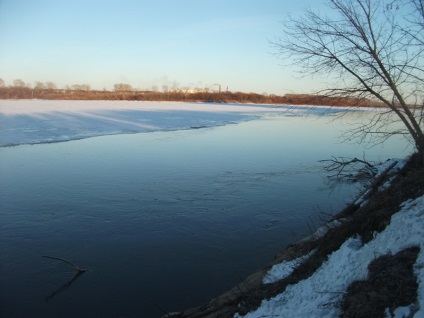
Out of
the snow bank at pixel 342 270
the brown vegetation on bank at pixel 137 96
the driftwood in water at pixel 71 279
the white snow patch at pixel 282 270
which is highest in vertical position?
the brown vegetation on bank at pixel 137 96

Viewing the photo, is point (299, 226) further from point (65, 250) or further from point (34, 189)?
point (34, 189)

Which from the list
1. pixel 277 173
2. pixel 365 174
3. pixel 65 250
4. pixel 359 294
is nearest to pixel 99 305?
pixel 65 250

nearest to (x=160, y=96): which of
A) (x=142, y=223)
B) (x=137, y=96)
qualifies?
(x=137, y=96)

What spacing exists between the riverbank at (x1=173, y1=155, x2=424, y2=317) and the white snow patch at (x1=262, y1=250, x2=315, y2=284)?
0.05ft

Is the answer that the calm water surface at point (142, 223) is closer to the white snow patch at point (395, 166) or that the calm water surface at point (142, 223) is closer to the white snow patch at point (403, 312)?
the white snow patch at point (395, 166)

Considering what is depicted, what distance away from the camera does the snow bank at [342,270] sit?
2.95 meters

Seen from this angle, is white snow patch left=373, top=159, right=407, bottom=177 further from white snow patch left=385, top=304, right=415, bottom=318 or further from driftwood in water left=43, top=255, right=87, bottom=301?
driftwood in water left=43, top=255, right=87, bottom=301

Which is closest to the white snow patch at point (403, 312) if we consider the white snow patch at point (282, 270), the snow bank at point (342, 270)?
the snow bank at point (342, 270)

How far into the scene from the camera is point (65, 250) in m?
5.76

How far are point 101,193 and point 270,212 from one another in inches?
159

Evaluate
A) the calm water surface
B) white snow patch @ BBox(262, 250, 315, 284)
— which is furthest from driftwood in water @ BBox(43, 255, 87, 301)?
white snow patch @ BBox(262, 250, 315, 284)

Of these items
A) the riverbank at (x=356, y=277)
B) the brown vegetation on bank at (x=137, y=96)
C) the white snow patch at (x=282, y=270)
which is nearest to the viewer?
the riverbank at (x=356, y=277)

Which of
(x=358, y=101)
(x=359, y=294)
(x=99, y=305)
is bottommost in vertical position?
(x=99, y=305)

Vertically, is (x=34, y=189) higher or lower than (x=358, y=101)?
lower
